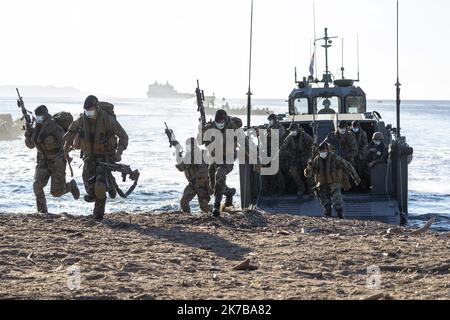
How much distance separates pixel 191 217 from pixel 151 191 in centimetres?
1190

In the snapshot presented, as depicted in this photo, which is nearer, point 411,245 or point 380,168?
point 411,245

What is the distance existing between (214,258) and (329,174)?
4548mm

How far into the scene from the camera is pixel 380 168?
13672mm

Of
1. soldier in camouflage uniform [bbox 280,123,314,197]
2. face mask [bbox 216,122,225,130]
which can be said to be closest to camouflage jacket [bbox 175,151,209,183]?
face mask [bbox 216,122,225,130]

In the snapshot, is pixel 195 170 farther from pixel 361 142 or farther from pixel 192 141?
pixel 361 142

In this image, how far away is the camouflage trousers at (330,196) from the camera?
12016 millimetres

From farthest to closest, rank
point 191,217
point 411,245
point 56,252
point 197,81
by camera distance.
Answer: point 197,81 → point 191,217 → point 411,245 → point 56,252

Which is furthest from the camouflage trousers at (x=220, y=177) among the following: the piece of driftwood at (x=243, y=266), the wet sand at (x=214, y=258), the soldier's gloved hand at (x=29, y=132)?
the piece of driftwood at (x=243, y=266)

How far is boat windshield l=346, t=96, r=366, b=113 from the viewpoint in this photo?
1791 cm

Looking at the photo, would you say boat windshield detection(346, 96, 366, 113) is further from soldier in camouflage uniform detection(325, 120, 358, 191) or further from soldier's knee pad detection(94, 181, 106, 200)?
soldier's knee pad detection(94, 181, 106, 200)

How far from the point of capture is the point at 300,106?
707 inches
